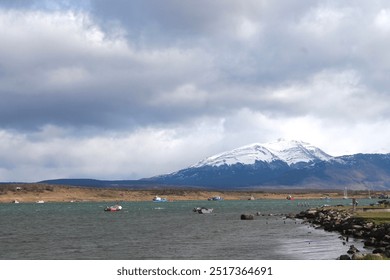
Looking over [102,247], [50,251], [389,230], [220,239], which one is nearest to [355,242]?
[389,230]

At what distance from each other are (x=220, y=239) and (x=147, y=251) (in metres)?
15.3

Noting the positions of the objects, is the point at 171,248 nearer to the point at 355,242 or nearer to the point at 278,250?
the point at 278,250

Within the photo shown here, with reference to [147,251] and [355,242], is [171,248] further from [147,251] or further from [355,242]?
[355,242]

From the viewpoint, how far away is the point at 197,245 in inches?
2472

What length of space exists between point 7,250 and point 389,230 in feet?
135

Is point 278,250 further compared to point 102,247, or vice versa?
point 102,247
